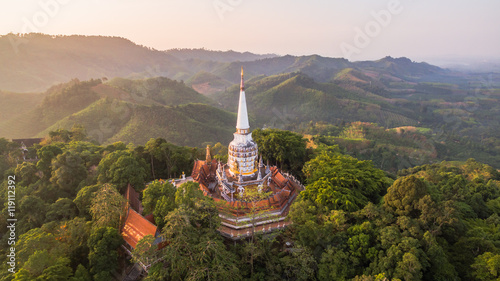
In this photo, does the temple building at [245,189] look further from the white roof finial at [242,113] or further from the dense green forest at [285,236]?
the dense green forest at [285,236]

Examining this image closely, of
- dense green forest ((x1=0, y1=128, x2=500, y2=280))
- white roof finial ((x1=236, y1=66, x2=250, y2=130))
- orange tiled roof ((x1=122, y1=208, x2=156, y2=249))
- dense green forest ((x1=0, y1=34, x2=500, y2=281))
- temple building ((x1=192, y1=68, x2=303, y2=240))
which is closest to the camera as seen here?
dense green forest ((x1=0, y1=128, x2=500, y2=280))

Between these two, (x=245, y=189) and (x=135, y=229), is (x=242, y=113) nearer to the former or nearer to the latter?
(x=245, y=189)

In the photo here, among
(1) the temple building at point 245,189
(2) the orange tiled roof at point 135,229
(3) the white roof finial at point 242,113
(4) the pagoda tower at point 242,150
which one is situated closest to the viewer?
(2) the orange tiled roof at point 135,229

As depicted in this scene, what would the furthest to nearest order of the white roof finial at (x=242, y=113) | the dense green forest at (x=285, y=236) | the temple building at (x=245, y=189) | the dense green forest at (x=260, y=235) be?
the white roof finial at (x=242, y=113) < the temple building at (x=245, y=189) < the dense green forest at (x=260, y=235) < the dense green forest at (x=285, y=236)

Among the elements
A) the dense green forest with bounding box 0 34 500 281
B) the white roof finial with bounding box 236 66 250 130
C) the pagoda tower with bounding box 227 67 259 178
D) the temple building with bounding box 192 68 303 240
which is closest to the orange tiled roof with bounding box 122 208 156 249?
the dense green forest with bounding box 0 34 500 281

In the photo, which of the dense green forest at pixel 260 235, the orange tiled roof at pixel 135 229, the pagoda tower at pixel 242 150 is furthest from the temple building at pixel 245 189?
the orange tiled roof at pixel 135 229

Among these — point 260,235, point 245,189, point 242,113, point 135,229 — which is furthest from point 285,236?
point 135,229

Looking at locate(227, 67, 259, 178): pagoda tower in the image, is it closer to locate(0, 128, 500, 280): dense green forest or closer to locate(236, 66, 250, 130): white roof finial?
locate(236, 66, 250, 130): white roof finial
